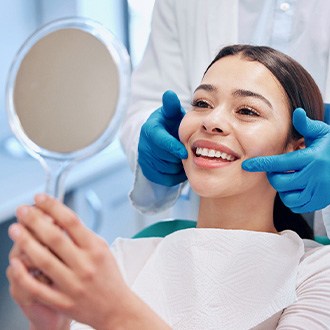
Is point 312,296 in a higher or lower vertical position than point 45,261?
lower

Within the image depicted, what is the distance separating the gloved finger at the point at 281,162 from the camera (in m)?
1.38

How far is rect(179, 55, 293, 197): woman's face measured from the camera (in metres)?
1.45

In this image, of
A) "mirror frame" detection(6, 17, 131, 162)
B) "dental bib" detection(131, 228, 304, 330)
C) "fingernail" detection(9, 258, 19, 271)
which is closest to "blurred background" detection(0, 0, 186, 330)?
"dental bib" detection(131, 228, 304, 330)

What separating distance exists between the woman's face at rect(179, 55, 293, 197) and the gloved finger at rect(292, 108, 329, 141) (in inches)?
2.9

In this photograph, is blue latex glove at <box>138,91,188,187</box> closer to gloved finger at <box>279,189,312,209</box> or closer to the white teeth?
the white teeth

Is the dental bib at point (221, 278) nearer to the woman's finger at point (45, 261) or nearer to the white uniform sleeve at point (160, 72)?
the white uniform sleeve at point (160, 72)

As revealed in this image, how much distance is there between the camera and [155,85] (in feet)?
6.49

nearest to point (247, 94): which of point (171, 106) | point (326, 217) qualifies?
point (171, 106)

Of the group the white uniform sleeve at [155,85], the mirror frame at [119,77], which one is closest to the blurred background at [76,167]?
the white uniform sleeve at [155,85]

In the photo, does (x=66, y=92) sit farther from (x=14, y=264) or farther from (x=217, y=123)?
(x=217, y=123)

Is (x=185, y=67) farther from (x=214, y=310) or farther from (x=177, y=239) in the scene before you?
(x=214, y=310)

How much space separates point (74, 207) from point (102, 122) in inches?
63.3

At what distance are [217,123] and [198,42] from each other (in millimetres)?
508

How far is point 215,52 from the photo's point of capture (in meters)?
1.85
